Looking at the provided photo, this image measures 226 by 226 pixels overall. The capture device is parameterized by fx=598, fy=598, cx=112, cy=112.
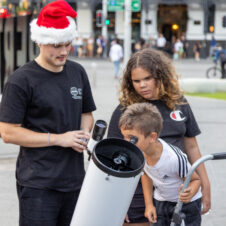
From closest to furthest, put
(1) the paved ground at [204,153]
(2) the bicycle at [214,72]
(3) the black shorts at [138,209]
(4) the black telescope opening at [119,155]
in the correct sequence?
(4) the black telescope opening at [119,155] < (3) the black shorts at [138,209] < (1) the paved ground at [204,153] < (2) the bicycle at [214,72]

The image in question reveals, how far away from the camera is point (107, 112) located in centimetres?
1301

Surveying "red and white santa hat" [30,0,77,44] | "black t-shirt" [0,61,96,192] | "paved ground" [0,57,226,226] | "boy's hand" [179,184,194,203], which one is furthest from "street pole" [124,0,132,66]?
"boy's hand" [179,184,194,203]

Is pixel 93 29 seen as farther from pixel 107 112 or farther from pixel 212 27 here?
pixel 107 112

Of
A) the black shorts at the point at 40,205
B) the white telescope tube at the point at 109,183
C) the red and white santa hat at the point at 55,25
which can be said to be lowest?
the black shorts at the point at 40,205

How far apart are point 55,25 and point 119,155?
916 millimetres

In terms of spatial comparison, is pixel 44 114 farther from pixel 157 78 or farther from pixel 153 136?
pixel 157 78

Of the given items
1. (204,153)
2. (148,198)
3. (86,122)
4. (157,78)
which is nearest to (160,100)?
(157,78)

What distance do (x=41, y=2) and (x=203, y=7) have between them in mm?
36222

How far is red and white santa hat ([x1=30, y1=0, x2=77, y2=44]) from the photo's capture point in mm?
3285

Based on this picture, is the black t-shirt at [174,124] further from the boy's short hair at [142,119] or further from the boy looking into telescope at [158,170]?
the boy's short hair at [142,119]

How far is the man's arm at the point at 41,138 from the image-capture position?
→ 10.5 ft

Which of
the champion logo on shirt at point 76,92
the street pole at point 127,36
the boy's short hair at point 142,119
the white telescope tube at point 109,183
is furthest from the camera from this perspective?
the street pole at point 127,36

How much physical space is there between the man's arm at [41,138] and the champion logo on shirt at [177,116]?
0.62 metres

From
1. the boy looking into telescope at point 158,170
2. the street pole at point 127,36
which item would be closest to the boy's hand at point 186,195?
the boy looking into telescope at point 158,170
